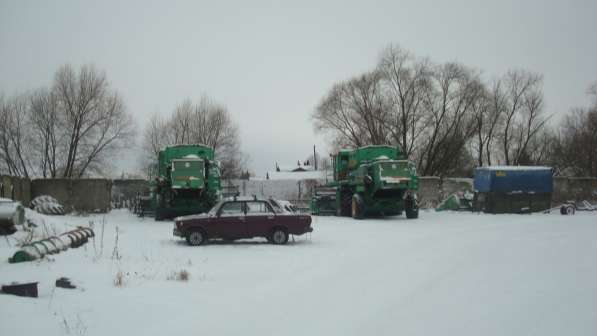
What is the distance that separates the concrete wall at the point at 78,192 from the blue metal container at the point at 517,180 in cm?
2468

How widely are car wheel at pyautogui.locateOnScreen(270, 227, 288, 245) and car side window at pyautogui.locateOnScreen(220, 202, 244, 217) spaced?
1.17 m

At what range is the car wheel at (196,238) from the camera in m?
15.8

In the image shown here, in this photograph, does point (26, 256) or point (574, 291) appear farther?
point (26, 256)

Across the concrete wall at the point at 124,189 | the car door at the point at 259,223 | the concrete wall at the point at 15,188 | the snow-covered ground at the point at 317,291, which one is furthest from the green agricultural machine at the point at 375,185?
the concrete wall at the point at 15,188

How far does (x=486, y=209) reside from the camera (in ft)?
101

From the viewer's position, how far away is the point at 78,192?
3547 centimetres

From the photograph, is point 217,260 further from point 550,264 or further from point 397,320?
point 550,264

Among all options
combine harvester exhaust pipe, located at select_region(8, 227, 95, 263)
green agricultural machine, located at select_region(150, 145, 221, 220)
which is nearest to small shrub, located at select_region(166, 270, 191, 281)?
combine harvester exhaust pipe, located at select_region(8, 227, 95, 263)

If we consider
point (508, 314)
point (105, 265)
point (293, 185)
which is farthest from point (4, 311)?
point (293, 185)

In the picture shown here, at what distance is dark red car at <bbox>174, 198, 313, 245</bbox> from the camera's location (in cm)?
1588

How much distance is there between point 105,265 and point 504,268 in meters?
8.46

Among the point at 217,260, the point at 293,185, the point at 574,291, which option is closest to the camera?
the point at 574,291

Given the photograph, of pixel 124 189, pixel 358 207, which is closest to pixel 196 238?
pixel 358 207

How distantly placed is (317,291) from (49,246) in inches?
292
